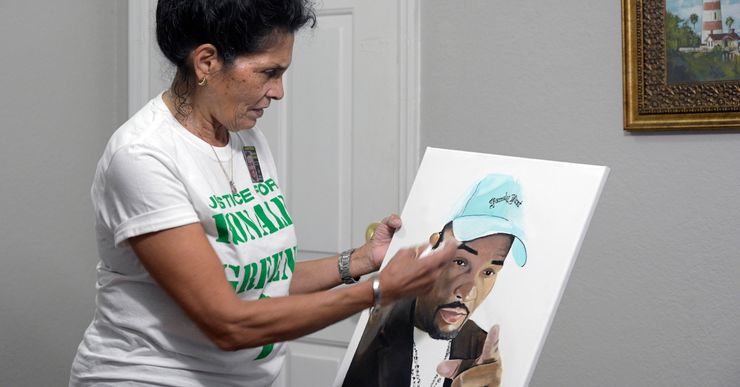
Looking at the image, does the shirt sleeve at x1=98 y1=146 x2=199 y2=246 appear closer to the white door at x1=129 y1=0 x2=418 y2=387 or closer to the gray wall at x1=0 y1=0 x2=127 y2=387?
the white door at x1=129 y1=0 x2=418 y2=387

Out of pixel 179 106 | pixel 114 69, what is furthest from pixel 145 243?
pixel 114 69

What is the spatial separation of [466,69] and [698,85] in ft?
1.90

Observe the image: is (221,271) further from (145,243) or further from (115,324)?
(115,324)

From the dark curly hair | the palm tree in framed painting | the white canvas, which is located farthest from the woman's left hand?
the palm tree in framed painting

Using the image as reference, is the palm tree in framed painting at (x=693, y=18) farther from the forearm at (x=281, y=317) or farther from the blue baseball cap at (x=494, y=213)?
the forearm at (x=281, y=317)

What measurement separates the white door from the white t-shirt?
882 mm

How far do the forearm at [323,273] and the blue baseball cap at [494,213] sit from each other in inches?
10.3

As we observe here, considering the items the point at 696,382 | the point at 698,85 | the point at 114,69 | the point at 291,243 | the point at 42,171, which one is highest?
the point at 114,69

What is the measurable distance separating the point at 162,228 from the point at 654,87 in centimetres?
127

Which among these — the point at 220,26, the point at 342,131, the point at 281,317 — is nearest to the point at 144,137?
the point at 220,26

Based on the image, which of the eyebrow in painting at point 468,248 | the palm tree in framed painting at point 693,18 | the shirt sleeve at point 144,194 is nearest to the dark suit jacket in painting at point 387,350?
the eyebrow in painting at point 468,248

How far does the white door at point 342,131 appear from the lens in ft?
7.08

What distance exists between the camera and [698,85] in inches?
71.1

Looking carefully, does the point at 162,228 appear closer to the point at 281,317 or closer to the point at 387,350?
the point at 281,317
